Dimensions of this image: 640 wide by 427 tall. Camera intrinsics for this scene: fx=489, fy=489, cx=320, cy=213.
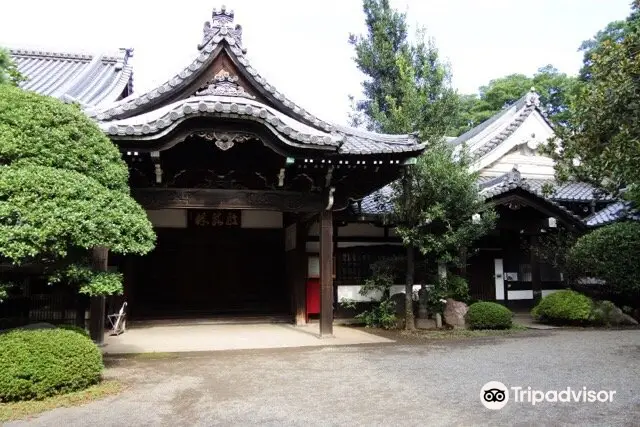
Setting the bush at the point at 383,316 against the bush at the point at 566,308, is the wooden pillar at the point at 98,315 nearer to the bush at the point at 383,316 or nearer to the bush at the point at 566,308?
the bush at the point at 383,316

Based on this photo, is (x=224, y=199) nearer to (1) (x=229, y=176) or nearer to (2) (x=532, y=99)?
(1) (x=229, y=176)

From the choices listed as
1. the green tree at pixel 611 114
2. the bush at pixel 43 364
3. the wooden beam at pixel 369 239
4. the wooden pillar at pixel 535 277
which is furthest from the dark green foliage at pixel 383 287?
the bush at pixel 43 364

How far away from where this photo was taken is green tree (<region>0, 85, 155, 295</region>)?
5.61 m

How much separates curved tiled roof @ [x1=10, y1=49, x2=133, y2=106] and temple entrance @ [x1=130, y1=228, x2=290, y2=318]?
4.78 m

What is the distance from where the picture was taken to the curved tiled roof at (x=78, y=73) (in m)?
14.6

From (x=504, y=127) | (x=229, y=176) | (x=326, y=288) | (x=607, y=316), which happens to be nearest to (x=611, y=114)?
(x=326, y=288)

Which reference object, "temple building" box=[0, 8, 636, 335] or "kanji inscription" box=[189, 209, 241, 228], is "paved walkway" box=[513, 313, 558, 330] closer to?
"temple building" box=[0, 8, 636, 335]

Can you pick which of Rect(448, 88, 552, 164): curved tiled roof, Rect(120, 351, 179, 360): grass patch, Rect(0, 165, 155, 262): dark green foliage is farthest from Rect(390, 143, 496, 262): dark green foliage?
Rect(448, 88, 552, 164): curved tiled roof

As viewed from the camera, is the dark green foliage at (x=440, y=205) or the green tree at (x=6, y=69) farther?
the dark green foliage at (x=440, y=205)

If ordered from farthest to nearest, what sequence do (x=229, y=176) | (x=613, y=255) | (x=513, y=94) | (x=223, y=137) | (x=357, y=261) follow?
(x=513, y=94)
(x=357, y=261)
(x=613, y=255)
(x=229, y=176)
(x=223, y=137)

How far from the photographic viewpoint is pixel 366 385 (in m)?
6.52

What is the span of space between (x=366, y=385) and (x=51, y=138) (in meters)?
5.21

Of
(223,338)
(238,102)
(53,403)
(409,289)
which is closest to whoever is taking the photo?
(53,403)

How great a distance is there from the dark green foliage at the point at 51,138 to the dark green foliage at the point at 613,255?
12.1 m
